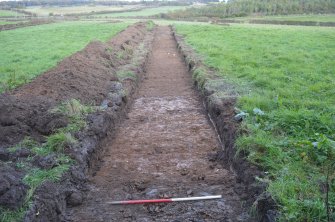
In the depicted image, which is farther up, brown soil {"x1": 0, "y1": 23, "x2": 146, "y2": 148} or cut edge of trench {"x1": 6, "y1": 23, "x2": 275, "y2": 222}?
→ brown soil {"x1": 0, "y1": 23, "x2": 146, "y2": 148}

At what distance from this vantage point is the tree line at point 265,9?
60.3 m

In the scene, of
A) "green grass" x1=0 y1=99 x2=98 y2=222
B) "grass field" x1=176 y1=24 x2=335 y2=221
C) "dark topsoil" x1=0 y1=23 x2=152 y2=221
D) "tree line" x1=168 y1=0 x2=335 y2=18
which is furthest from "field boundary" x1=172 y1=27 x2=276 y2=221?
"tree line" x1=168 y1=0 x2=335 y2=18

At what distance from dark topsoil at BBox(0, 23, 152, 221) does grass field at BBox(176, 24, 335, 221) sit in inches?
118

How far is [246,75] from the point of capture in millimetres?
11828

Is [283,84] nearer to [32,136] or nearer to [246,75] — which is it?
[246,75]

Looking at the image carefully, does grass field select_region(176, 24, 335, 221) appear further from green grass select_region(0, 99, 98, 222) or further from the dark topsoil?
green grass select_region(0, 99, 98, 222)

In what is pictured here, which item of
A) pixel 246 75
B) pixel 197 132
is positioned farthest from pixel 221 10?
pixel 197 132

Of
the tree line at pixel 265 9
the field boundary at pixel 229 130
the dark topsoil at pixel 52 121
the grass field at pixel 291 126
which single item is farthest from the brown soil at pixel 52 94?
the tree line at pixel 265 9

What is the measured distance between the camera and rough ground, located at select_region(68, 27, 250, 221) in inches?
204

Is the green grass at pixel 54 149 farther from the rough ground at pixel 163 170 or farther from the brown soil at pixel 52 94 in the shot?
the rough ground at pixel 163 170

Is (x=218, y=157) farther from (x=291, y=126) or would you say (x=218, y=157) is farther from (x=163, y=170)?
(x=291, y=126)

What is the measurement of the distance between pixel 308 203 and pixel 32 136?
515 centimetres

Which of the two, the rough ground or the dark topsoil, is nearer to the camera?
the dark topsoil

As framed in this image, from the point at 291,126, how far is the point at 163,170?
8.73ft
